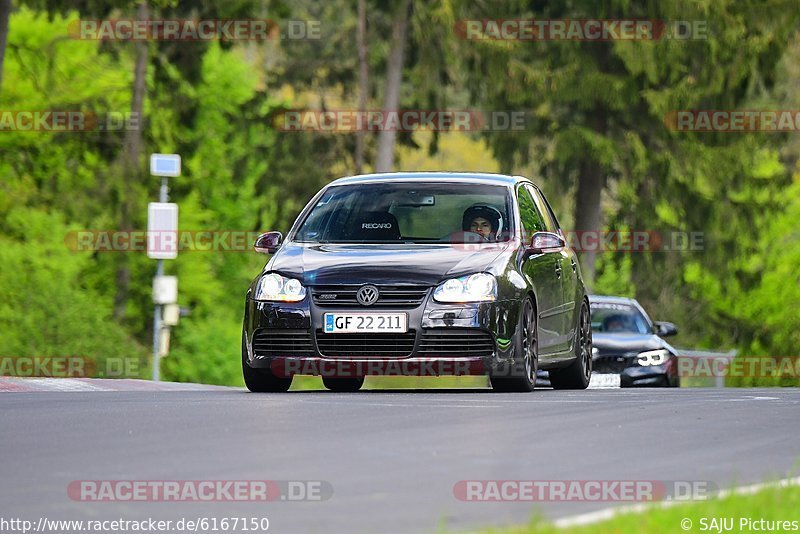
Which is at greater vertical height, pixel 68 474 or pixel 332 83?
pixel 332 83

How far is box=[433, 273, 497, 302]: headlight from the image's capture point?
48.1 ft

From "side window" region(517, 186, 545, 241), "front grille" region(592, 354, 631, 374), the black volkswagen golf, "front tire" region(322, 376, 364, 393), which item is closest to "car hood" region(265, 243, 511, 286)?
the black volkswagen golf

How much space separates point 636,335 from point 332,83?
25662mm

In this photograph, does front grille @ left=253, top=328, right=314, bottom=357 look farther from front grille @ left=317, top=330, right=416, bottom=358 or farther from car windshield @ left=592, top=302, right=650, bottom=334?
car windshield @ left=592, top=302, right=650, bottom=334

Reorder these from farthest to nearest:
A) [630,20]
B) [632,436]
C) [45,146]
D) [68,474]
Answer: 1. [45,146]
2. [630,20]
3. [632,436]
4. [68,474]

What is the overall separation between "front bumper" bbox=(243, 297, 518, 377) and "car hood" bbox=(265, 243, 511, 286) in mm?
209

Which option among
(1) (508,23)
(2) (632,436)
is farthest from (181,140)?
(2) (632,436)

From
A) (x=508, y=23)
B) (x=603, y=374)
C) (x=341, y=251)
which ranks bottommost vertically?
(x=603, y=374)

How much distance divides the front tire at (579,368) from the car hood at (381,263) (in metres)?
2.40

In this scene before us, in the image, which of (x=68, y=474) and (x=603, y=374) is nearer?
(x=68, y=474)

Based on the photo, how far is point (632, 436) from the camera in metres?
10.8

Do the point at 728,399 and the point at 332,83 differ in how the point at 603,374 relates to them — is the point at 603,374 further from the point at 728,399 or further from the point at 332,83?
the point at 332,83

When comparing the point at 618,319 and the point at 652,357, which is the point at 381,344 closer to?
the point at 652,357

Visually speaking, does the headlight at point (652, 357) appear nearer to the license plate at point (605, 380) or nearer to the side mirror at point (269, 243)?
the license plate at point (605, 380)
